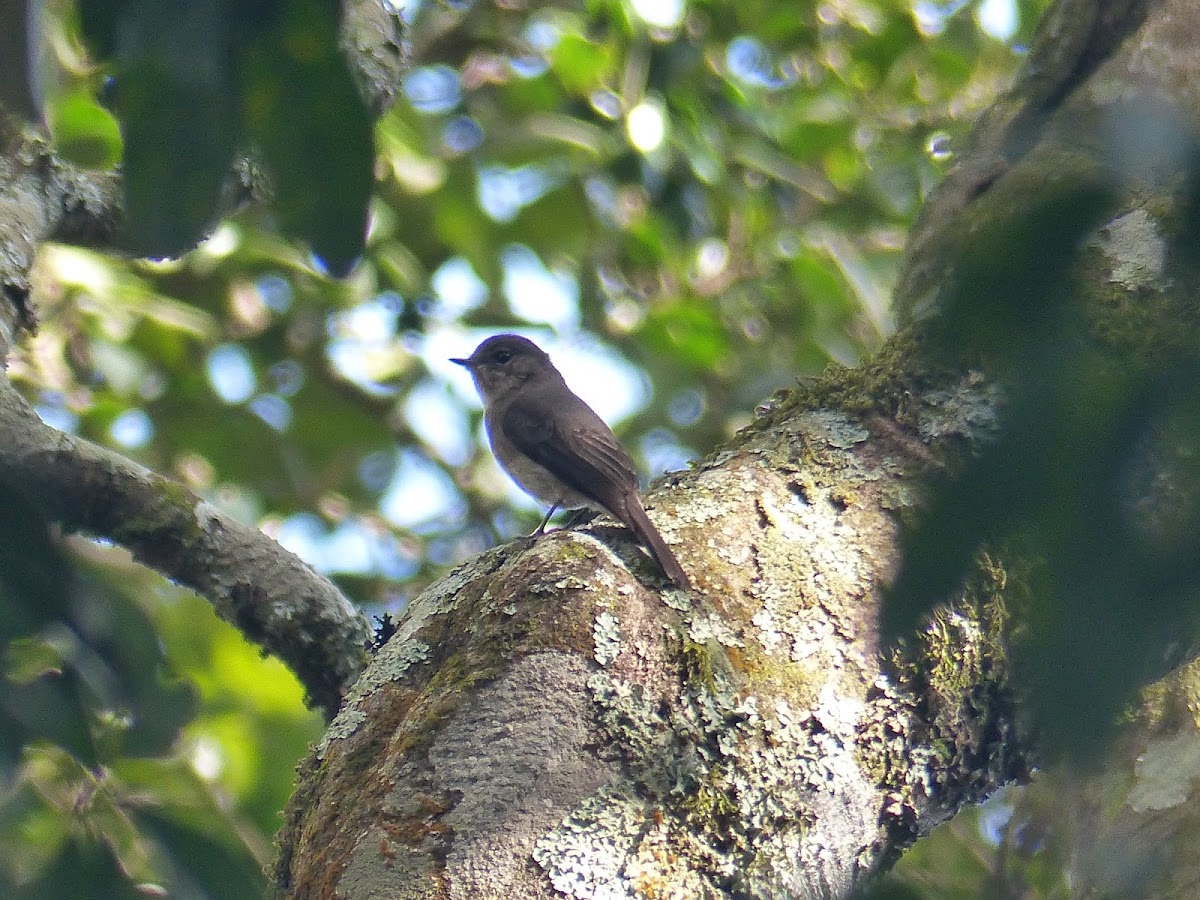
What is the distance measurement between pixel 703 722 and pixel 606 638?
232mm

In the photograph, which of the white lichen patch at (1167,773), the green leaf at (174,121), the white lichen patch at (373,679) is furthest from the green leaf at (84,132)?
the white lichen patch at (1167,773)

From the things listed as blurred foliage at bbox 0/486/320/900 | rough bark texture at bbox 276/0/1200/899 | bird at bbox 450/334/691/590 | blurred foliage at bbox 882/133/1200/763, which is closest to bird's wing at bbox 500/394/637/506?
bird at bbox 450/334/691/590

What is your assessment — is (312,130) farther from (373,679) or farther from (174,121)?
(373,679)

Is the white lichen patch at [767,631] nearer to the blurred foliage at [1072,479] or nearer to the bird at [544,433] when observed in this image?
the bird at [544,433]

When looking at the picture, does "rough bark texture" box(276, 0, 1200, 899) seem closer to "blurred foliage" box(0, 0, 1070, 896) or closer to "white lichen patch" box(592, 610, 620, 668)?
"white lichen patch" box(592, 610, 620, 668)

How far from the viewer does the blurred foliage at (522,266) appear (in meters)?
5.42

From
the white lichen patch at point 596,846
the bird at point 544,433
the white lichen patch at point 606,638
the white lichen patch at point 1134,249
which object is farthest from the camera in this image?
the bird at point 544,433

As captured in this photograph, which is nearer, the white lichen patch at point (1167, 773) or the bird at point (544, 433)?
the white lichen patch at point (1167, 773)

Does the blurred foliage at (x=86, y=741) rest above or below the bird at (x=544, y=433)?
below

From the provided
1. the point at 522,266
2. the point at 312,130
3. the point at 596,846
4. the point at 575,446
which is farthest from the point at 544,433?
the point at 312,130

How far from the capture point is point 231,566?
3059 millimetres

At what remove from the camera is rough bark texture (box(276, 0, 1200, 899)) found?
6.86 feet

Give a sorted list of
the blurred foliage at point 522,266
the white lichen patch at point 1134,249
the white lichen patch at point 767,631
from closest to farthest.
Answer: the white lichen patch at point 1134,249, the white lichen patch at point 767,631, the blurred foliage at point 522,266

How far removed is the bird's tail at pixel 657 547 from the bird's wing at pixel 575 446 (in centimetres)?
116
